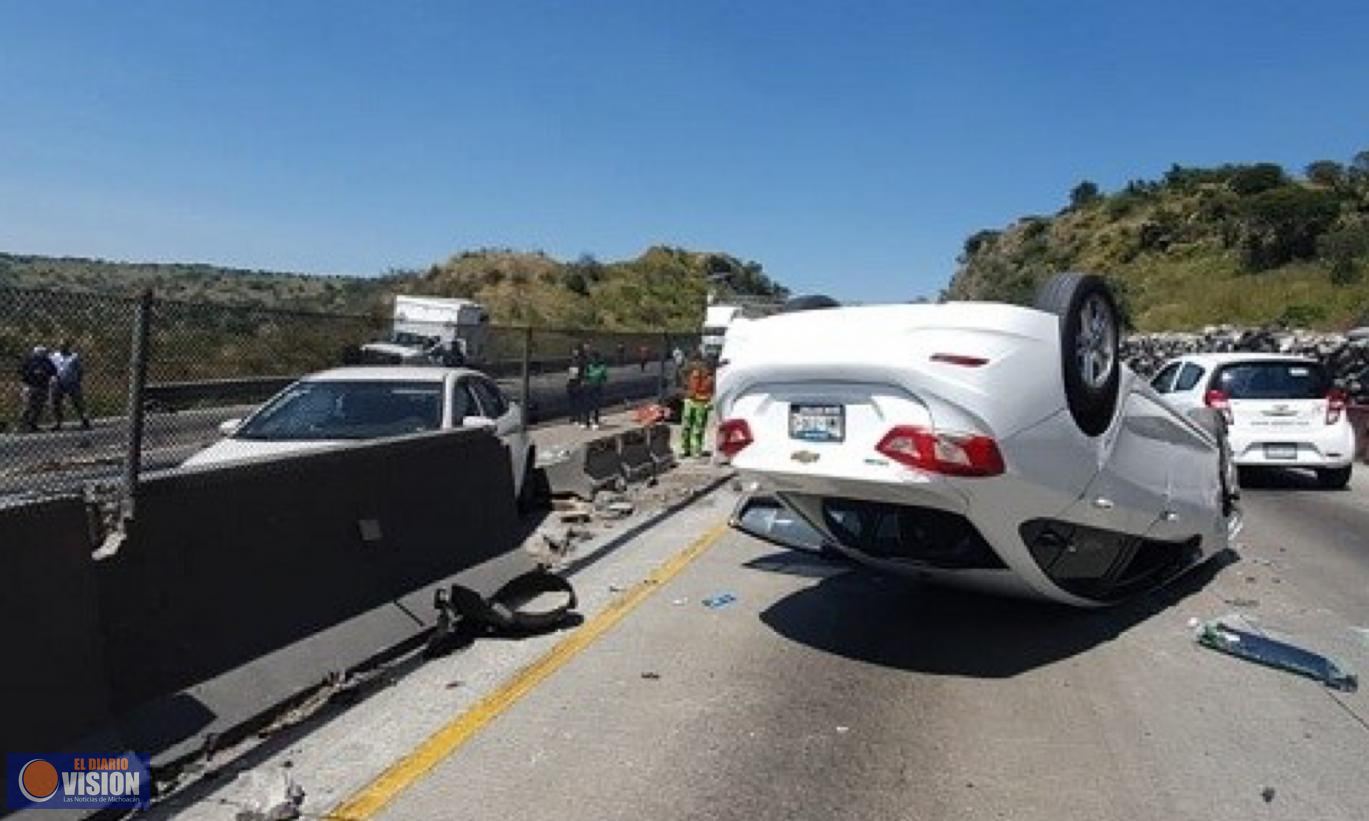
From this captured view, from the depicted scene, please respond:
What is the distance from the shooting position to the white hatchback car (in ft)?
53.4

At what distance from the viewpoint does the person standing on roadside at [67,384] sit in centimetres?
719

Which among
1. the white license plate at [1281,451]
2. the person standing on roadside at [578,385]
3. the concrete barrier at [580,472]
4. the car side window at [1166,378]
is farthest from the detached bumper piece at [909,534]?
the person standing on roadside at [578,385]

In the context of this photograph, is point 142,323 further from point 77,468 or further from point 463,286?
point 463,286

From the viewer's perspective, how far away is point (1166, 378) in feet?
59.3

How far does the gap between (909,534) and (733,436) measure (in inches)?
47.5

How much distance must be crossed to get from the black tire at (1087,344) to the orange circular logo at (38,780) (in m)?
4.90

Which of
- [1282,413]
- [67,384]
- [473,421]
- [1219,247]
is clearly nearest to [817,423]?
[473,421]

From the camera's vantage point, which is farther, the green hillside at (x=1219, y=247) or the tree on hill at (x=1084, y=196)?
the tree on hill at (x=1084, y=196)

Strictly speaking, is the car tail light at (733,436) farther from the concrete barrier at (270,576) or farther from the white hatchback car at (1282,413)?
the white hatchback car at (1282,413)

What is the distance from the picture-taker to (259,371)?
14227 millimetres

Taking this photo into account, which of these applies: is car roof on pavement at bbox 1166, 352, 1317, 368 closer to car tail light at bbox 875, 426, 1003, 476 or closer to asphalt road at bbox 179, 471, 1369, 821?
asphalt road at bbox 179, 471, 1369, 821

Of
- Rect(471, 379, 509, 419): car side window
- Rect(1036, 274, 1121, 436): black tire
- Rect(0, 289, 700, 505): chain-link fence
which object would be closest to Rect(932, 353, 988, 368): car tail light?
Rect(1036, 274, 1121, 436): black tire

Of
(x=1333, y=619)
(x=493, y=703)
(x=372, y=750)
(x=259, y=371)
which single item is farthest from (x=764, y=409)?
(x=259, y=371)

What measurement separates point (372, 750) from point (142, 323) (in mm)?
2295
